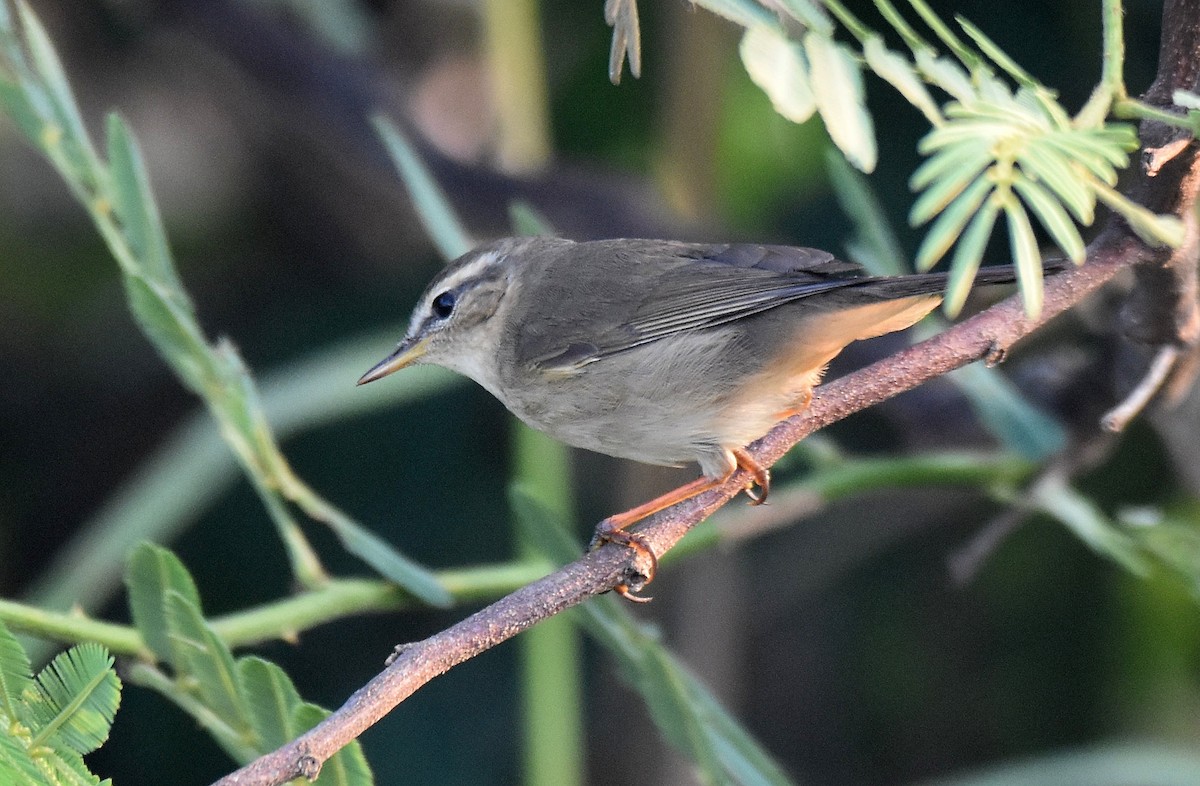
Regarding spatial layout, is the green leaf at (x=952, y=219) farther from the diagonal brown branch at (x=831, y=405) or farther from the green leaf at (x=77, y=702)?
Result: the green leaf at (x=77, y=702)

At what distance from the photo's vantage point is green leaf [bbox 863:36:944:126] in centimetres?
131

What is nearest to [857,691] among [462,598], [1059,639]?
[1059,639]

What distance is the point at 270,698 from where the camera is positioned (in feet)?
5.98

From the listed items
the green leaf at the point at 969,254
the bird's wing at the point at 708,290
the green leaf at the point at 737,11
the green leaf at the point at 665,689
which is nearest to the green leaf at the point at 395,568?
the green leaf at the point at 665,689

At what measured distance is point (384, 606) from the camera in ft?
8.01

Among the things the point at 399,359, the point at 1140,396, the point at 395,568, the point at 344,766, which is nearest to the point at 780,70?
the point at 344,766

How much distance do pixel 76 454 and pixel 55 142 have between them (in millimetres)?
2685

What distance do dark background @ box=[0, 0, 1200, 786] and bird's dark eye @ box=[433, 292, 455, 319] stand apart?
899 mm

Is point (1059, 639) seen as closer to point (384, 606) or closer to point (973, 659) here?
point (973, 659)

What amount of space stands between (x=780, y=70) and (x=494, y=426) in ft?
11.4

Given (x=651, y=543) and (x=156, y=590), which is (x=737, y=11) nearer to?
(x=651, y=543)

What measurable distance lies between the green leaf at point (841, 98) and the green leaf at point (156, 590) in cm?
122

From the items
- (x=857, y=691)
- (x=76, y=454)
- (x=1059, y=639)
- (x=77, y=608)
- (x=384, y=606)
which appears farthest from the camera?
(x=76, y=454)

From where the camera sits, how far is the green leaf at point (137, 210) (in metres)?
2.42
